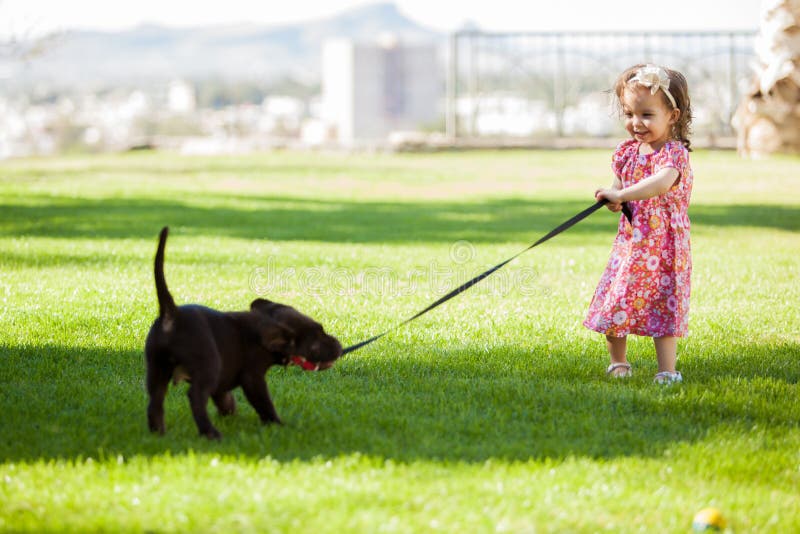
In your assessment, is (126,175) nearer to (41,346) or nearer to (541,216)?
(541,216)

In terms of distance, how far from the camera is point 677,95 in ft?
16.0

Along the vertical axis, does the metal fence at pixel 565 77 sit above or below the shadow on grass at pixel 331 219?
above

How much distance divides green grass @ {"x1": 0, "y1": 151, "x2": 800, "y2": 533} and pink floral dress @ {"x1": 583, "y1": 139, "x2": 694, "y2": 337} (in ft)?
1.06

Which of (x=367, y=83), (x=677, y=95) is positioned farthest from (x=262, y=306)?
(x=367, y=83)

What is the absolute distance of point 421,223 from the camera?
38.4 feet

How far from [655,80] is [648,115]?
18cm

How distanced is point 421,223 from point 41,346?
272 inches

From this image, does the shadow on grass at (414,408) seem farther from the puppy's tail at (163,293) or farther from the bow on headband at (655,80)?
the bow on headband at (655,80)

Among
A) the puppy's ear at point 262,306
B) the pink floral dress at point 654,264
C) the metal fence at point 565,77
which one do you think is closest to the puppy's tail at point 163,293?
the puppy's ear at point 262,306

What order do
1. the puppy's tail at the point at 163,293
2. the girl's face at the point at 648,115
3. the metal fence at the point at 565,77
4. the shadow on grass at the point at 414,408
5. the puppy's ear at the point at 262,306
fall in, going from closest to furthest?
the puppy's tail at the point at 163,293, the shadow on grass at the point at 414,408, the puppy's ear at the point at 262,306, the girl's face at the point at 648,115, the metal fence at the point at 565,77

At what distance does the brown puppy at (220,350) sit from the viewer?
3578 mm

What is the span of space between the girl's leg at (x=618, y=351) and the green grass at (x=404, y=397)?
0.14m

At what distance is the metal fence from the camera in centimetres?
2177

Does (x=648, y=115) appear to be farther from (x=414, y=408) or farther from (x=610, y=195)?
(x=414, y=408)
